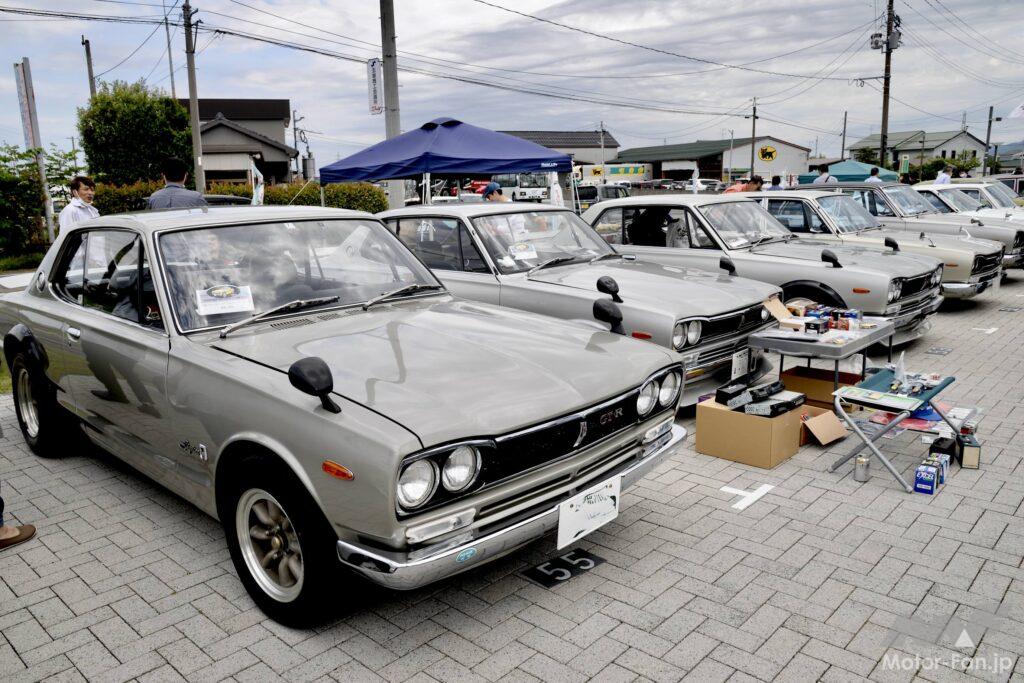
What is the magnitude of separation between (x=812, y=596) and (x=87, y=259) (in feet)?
14.5

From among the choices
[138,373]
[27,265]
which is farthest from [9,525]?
[27,265]

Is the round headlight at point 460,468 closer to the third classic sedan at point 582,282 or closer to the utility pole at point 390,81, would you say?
the third classic sedan at point 582,282

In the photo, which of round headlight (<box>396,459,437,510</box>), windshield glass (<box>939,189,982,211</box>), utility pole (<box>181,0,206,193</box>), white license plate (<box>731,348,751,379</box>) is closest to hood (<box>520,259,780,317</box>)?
white license plate (<box>731,348,751,379</box>)

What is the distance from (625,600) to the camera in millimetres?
3178

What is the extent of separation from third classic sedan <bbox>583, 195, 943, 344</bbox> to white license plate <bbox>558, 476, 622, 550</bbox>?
422 cm

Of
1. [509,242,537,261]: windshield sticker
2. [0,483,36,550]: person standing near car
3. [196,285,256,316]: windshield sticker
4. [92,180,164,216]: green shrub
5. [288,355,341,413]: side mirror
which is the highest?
[92,180,164,216]: green shrub

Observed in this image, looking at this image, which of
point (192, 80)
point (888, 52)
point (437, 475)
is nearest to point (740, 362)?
point (437, 475)

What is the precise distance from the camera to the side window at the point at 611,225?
802cm

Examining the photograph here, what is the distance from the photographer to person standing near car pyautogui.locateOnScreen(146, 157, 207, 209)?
22.5 ft

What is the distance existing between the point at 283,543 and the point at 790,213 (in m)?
7.97

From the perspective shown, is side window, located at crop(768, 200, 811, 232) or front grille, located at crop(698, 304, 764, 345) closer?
front grille, located at crop(698, 304, 764, 345)

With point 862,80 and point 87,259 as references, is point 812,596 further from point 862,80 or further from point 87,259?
point 862,80

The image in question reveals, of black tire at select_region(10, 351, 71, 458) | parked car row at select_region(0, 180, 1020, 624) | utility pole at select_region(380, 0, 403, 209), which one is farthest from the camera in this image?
utility pole at select_region(380, 0, 403, 209)

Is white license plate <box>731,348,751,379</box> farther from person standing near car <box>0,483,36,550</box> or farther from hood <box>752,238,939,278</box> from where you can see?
person standing near car <box>0,483,36,550</box>
